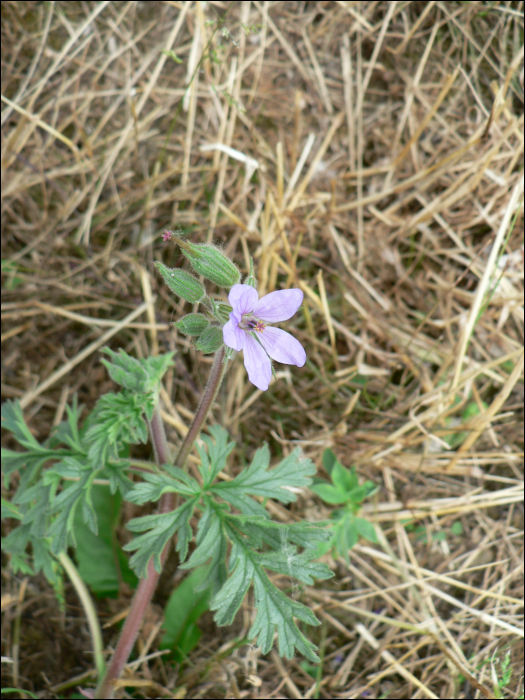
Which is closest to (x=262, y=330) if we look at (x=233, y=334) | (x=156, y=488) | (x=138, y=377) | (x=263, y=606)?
(x=233, y=334)

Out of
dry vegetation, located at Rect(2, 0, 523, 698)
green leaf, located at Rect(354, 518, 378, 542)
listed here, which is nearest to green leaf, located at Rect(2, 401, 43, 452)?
dry vegetation, located at Rect(2, 0, 523, 698)

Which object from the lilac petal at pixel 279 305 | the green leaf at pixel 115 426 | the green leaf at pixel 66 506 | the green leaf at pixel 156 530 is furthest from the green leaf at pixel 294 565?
the lilac petal at pixel 279 305

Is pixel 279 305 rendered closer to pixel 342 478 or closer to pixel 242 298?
pixel 242 298

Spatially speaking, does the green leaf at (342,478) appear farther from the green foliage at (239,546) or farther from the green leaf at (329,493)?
the green foliage at (239,546)

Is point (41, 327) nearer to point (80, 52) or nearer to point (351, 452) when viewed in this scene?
point (80, 52)

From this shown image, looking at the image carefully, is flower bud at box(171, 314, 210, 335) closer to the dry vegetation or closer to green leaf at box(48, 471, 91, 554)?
green leaf at box(48, 471, 91, 554)

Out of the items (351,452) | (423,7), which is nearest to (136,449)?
(351,452)
